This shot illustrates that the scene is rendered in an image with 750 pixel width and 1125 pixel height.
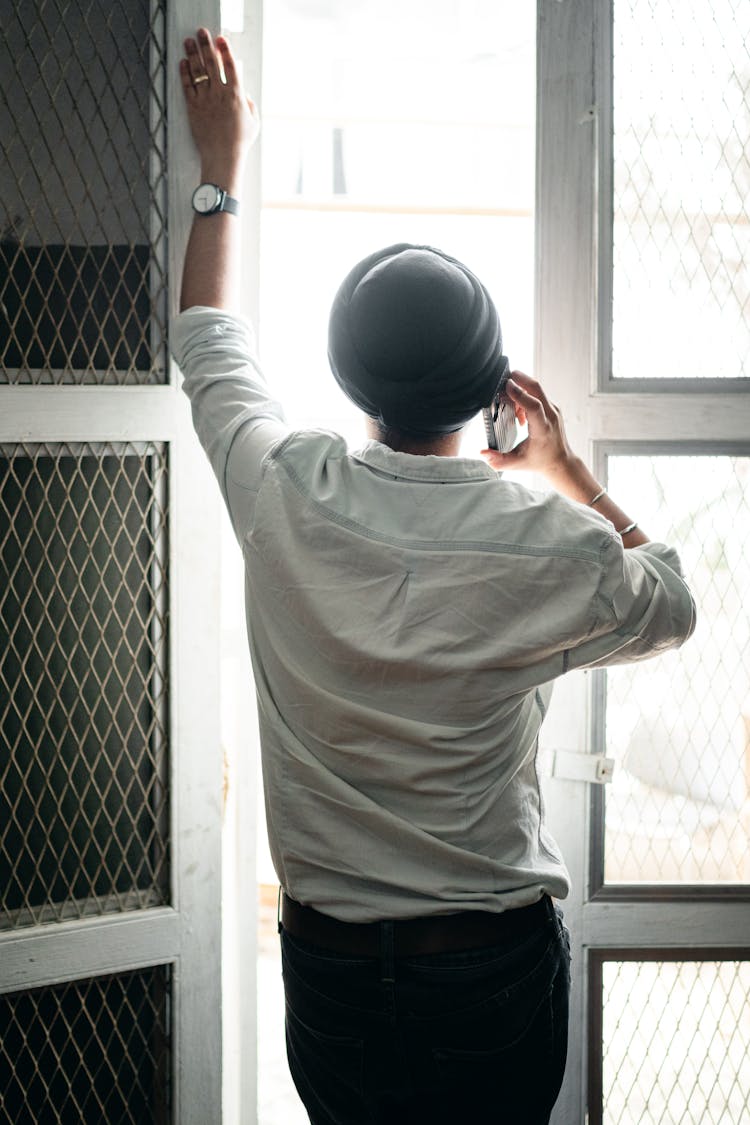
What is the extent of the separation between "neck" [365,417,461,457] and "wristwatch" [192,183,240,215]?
0.41 meters

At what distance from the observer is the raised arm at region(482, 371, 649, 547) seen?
1198 mm

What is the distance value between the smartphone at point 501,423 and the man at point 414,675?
12 cm

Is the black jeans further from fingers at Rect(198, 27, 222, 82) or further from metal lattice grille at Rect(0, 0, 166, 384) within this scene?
fingers at Rect(198, 27, 222, 82)

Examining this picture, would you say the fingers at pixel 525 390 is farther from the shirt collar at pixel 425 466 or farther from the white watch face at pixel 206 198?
the white watch face at pixel 206 198

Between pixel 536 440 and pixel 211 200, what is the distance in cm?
53

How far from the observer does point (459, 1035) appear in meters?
1.03

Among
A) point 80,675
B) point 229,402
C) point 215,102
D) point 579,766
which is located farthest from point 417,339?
point 579,766

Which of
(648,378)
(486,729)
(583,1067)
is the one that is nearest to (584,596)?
(486,729)

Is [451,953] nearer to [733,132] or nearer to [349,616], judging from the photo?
[349,616]

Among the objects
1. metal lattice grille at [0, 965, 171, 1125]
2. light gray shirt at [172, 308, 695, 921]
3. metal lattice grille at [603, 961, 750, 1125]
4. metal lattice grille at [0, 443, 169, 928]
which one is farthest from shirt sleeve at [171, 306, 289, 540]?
metal lattice grille at [603, 961, 750, 1125]

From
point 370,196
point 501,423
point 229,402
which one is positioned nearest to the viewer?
point 229,402

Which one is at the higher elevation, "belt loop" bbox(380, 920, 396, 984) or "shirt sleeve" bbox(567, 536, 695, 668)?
"shirt sleeve" bbox(567, 536, 695, 668)

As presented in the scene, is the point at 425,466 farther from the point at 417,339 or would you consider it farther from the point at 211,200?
the point at 211,200

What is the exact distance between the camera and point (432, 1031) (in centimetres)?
103
